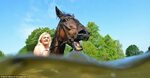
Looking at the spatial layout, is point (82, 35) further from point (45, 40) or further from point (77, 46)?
point (45, 40)

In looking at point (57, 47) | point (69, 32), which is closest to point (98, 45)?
point (69, 32)

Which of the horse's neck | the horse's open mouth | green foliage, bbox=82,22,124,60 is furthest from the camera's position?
green foliage, bbox=82,22,124,60

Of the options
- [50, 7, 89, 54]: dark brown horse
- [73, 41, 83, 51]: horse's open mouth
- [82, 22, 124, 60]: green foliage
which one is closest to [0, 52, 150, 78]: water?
[73, 41, 83, 51]: horse's open mouth

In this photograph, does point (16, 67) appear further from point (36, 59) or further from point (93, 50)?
point (93, 50)

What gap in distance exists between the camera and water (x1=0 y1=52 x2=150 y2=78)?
0.75m

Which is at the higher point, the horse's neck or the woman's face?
the woman's face

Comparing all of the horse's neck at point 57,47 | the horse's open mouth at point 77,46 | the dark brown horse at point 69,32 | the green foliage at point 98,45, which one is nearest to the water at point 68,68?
the horse's open mouth at point 77,46

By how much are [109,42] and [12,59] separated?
28.4m

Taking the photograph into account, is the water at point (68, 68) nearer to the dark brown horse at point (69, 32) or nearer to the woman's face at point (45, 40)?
the woman's face at point (45, 40)

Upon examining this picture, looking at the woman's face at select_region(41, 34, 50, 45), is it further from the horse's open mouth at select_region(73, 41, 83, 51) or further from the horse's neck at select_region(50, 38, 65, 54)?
the horse's open mouth at select_region(73, 41, 83, 51)

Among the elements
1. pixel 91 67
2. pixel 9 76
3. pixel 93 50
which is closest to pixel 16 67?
pixel 9 76

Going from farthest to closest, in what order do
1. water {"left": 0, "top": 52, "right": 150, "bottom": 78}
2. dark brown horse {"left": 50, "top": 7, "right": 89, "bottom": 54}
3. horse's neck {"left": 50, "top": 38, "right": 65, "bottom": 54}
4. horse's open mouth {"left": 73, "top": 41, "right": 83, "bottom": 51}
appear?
dark brown horse {"left": 50, "top": 7, "right": 89, "bottom": 54} → horse's neck {"left": 50, "top": 38, "right": 65, "bottom": 54} → horse's open mouth {"left": 73, "top": 41, "right": 83, "bottom": 51} → water {"left": 0, "top": 52, "right": 150, "bottom": 78}

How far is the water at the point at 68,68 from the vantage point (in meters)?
0.75

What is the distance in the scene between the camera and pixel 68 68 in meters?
0.80
